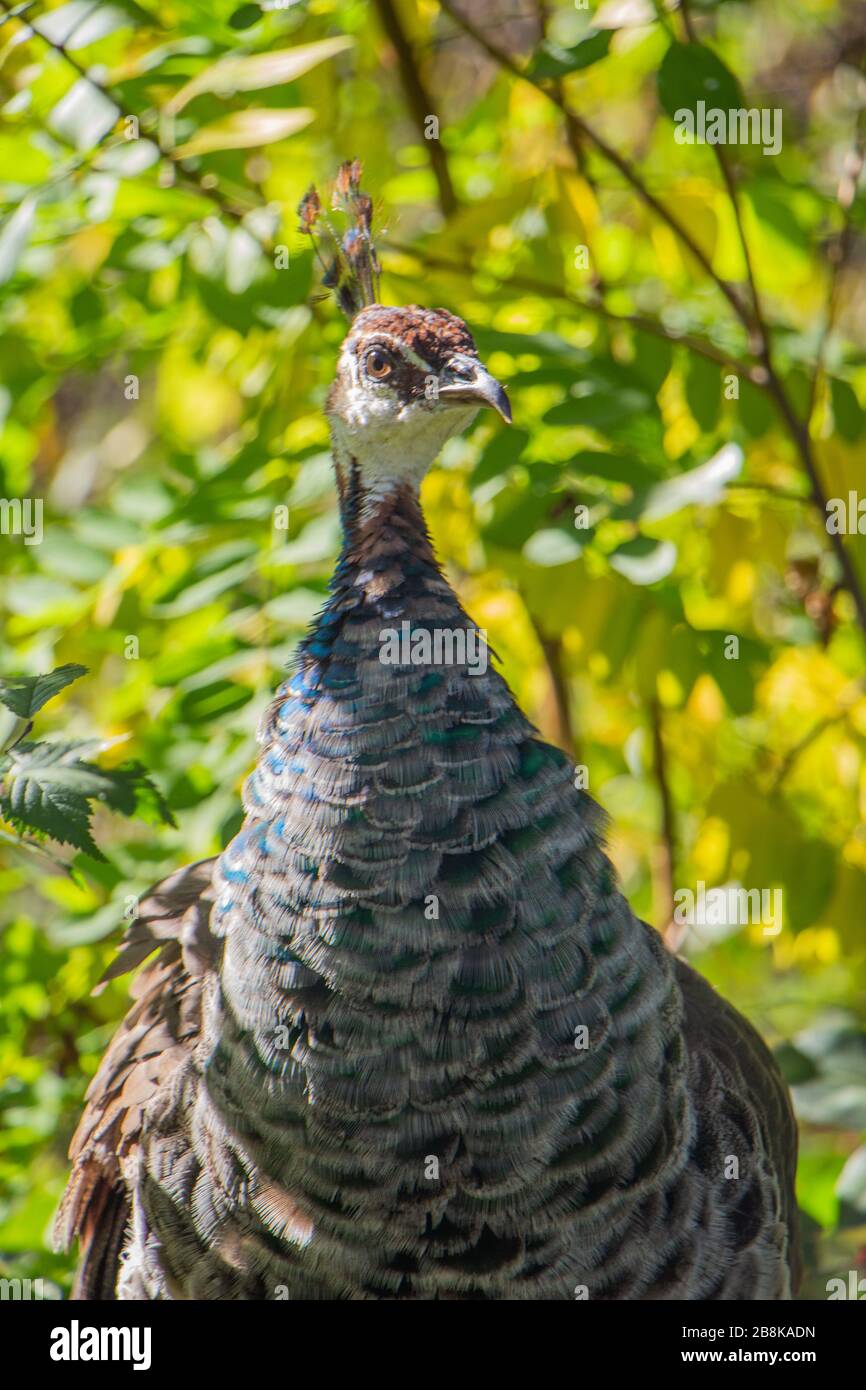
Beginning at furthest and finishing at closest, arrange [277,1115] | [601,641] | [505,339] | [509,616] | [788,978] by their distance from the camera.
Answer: [788,978]
[509,616]
[601,641]
[505,339]
[277,1115]

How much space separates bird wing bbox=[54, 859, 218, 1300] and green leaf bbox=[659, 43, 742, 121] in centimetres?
125

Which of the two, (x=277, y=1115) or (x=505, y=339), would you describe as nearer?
(x=277, y=1115)

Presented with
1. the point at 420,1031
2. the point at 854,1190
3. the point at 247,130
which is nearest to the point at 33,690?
the point at 420,1031

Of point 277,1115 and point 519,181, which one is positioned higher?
point 519,181

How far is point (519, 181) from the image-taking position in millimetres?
2430

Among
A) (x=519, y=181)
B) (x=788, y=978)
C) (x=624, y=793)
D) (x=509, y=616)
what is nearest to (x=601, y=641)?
(x=509, y=616)

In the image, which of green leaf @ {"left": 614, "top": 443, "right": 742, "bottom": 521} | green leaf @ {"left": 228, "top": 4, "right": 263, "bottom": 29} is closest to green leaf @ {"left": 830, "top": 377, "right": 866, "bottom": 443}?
green leaf @ {"left": 614, "top": 443, "right": 742, "bottom": 521}

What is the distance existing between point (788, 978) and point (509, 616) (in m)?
3.16

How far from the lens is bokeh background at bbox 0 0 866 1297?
211 centimetres

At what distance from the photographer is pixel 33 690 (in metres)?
1.55

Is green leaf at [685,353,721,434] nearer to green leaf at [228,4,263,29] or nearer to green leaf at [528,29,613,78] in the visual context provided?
green leaf at [528,29,613,78]

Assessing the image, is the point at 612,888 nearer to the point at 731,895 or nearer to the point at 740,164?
the point at 731,895

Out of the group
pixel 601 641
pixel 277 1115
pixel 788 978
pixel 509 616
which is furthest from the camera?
pixel 788 978
